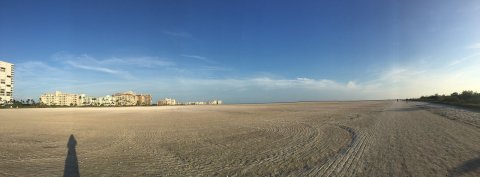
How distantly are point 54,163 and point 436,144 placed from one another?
11975mm

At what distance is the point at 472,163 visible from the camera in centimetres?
691

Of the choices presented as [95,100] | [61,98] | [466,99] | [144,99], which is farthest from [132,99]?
[466,99]

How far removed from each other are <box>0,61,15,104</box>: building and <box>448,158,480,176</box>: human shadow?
387 feet

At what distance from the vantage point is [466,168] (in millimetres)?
6410

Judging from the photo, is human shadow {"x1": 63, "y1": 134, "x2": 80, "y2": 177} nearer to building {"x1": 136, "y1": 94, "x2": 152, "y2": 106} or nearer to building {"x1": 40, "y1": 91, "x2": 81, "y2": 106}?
building {"x1": 40, "y1": 91, "x2": 81, "y2": 106}

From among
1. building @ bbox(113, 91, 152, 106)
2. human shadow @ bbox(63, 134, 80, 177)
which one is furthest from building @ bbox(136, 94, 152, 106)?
human shadow @ bbox(63, 134, 80, 177)

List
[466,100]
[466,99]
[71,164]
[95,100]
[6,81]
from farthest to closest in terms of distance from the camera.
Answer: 1. [95,100]
2. [6,81]
3. [466,99]
4. [466,100]
5. [71,164]

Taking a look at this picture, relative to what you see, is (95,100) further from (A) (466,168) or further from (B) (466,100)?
(A) (466,168)

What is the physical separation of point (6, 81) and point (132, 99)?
74907mm

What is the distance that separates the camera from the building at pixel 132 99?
151 m

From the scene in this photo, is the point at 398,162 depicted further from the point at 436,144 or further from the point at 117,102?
the point at 117,102

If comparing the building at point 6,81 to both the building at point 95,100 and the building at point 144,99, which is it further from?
the building at point 144,99

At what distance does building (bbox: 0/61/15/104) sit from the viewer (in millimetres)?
94613

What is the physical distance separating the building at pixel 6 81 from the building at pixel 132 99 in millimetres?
49003
